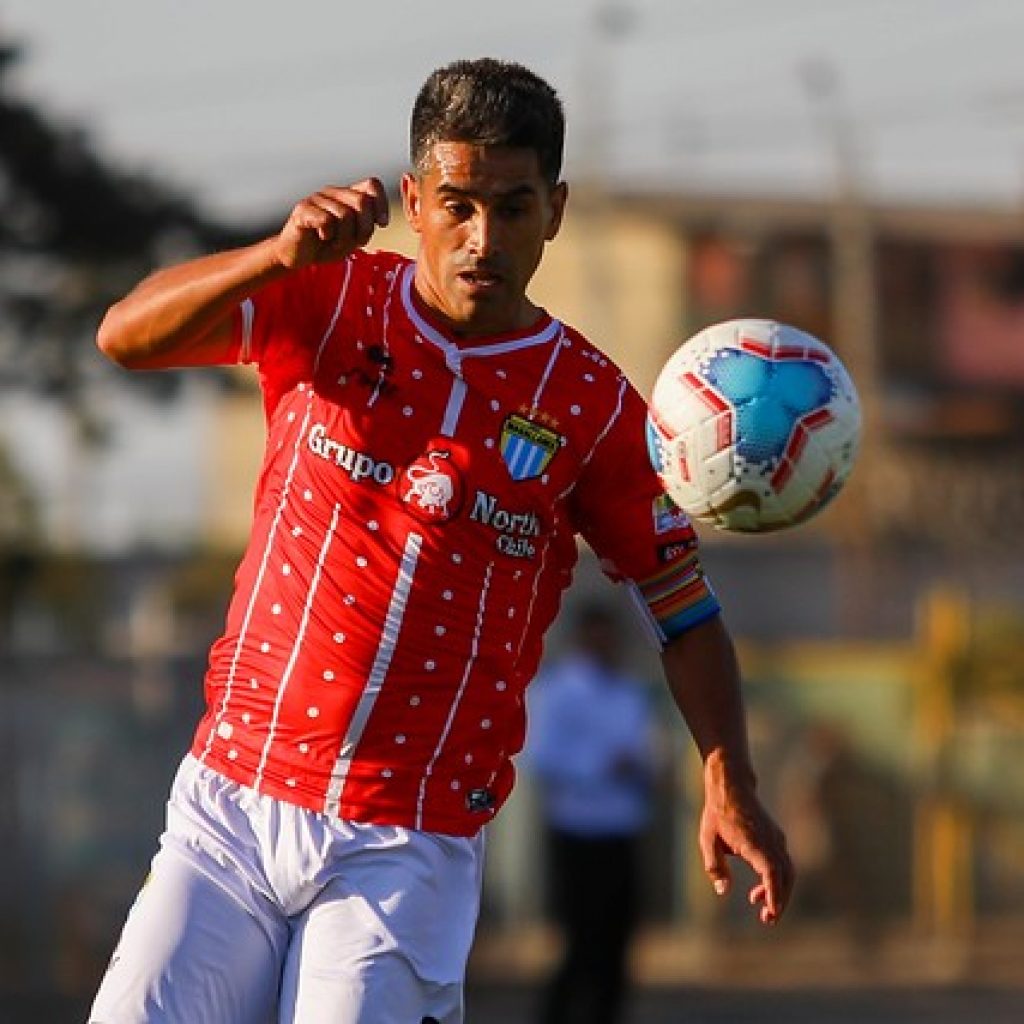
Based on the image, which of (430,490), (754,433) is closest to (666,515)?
(754,433)

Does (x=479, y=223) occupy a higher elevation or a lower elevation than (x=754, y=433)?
higher

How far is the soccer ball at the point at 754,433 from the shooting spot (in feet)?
19.6

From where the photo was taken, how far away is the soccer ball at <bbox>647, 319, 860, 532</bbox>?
19.6ft

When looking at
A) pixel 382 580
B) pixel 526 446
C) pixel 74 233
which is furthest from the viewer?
pixel 74 233

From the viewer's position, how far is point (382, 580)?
583 centimetres

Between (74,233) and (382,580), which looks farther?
(74,233)

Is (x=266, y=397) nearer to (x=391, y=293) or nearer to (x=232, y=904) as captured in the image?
(x=391, y=293)

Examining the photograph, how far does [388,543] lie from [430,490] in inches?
5.5

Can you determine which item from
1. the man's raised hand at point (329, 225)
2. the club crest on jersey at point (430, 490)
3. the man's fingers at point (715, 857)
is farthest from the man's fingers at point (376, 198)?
the man's fingers at point (715, 857)

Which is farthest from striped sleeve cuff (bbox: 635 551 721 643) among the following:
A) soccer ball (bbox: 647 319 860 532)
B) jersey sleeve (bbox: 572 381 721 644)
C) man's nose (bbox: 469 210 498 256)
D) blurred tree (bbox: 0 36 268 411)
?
blurred tree (bbox: 0 36 268 411)

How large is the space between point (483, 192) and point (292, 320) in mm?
484

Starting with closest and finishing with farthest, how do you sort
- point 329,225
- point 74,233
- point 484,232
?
point 329,225 < point 484,232 < point 74,233

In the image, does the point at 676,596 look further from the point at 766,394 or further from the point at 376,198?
the point at 376,198

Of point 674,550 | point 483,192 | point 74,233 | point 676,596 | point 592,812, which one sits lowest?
point 592,812
